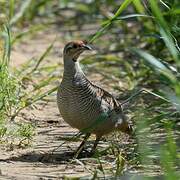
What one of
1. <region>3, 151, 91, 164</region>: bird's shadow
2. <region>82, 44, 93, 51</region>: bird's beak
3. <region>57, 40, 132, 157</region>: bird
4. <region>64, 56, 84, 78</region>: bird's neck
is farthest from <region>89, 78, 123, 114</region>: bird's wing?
<region>3, 151, 91, 164</region>: bird's shadow

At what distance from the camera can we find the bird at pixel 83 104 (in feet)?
20.1

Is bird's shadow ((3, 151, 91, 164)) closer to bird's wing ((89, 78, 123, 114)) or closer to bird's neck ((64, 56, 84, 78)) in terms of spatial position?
bird's wing ((89, 78, 123, 114))

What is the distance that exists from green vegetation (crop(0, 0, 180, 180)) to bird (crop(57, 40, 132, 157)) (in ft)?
0.56

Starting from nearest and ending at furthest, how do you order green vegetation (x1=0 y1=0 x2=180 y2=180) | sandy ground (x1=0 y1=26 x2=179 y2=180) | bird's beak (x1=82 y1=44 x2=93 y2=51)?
green vegetation (x1=0 y1=0 x2=180 y2=180), sandy ground (x1=0 y1=26 x2=179 y2=180), bird's beak (x1=82 y1=44 x2=93 y2=51)

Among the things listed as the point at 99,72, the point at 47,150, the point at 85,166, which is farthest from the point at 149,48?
the point at 85,166

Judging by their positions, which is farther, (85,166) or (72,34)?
(72,34)

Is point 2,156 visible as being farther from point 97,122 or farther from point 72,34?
point 72,34

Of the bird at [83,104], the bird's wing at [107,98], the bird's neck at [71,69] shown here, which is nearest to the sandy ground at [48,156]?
the bird at [83,104]

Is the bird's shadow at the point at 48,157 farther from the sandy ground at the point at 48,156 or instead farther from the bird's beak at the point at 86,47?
the bird's beak at the point at 86,47

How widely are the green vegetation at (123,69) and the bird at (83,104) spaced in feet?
0.56

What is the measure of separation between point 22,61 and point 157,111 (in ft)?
9.89

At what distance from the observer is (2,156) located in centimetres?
610

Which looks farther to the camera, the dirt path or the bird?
the bird

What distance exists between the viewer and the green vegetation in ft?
17.3
